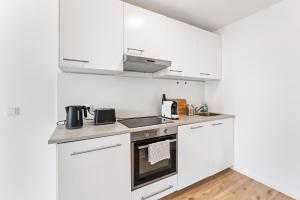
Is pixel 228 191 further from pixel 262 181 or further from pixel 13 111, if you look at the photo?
pixel 13 111

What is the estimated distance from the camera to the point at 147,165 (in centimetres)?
146

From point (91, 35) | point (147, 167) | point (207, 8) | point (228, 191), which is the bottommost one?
point (228, 191)

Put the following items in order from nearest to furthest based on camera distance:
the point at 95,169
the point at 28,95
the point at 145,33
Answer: the point at 95,169 → the point at 28,95 → the point at 145,33

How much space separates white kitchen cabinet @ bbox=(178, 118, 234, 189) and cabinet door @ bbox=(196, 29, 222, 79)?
0.73m

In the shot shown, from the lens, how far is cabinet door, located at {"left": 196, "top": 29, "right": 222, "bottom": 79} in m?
2.13

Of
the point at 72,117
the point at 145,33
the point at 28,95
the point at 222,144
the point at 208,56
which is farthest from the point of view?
the point at 208,56

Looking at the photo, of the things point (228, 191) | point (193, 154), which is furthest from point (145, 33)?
point (228, 191)

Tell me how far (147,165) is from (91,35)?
1.38m

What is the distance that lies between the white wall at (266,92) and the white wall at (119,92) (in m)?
0.78

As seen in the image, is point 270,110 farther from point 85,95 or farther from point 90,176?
point 85,95

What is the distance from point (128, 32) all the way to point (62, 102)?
1.02 meters

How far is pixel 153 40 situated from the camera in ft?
5.60

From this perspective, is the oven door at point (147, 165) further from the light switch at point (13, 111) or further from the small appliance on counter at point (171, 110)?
the light switch at point (13, 111)

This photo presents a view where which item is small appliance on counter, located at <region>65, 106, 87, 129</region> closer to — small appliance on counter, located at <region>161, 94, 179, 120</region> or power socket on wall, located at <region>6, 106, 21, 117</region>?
power socket on wall, located at <region>6, 106, 21, 117</region>
